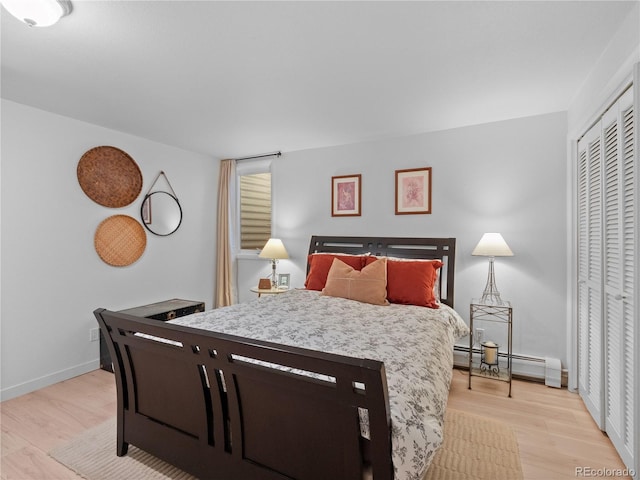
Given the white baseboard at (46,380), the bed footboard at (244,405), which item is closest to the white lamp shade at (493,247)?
the bed footboard at (244,405)

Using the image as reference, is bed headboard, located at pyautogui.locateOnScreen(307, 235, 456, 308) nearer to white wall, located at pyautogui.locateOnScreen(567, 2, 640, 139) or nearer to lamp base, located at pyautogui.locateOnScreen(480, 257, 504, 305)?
lamp base, located at pyautogui.locateOnScreen(480, 257, 504, 305)

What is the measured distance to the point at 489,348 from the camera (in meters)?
3.01

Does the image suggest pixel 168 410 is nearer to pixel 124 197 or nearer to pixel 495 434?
pixel 495 434

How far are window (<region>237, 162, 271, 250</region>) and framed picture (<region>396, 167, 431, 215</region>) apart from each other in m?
1.91

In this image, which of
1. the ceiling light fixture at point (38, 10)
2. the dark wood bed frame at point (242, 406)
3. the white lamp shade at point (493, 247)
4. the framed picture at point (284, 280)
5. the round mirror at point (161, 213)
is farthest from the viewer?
the framed picture at point (284, 280)

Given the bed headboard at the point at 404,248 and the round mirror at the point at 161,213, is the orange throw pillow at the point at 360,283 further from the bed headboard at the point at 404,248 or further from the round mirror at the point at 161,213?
the round mirror at the point at 161,213

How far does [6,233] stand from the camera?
2.70 meters

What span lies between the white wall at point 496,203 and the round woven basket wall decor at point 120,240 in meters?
2.22

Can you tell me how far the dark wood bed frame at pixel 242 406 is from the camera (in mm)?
1188

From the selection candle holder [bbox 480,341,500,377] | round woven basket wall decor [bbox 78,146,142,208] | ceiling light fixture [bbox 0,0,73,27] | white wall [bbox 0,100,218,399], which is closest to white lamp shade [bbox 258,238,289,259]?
white wall [bbox 0,100,218,399]

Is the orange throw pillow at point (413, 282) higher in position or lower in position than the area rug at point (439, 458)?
higher

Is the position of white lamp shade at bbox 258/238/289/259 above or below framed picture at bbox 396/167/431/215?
below

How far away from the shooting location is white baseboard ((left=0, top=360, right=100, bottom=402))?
2.69 m

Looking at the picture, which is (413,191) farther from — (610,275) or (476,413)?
(476,413)
